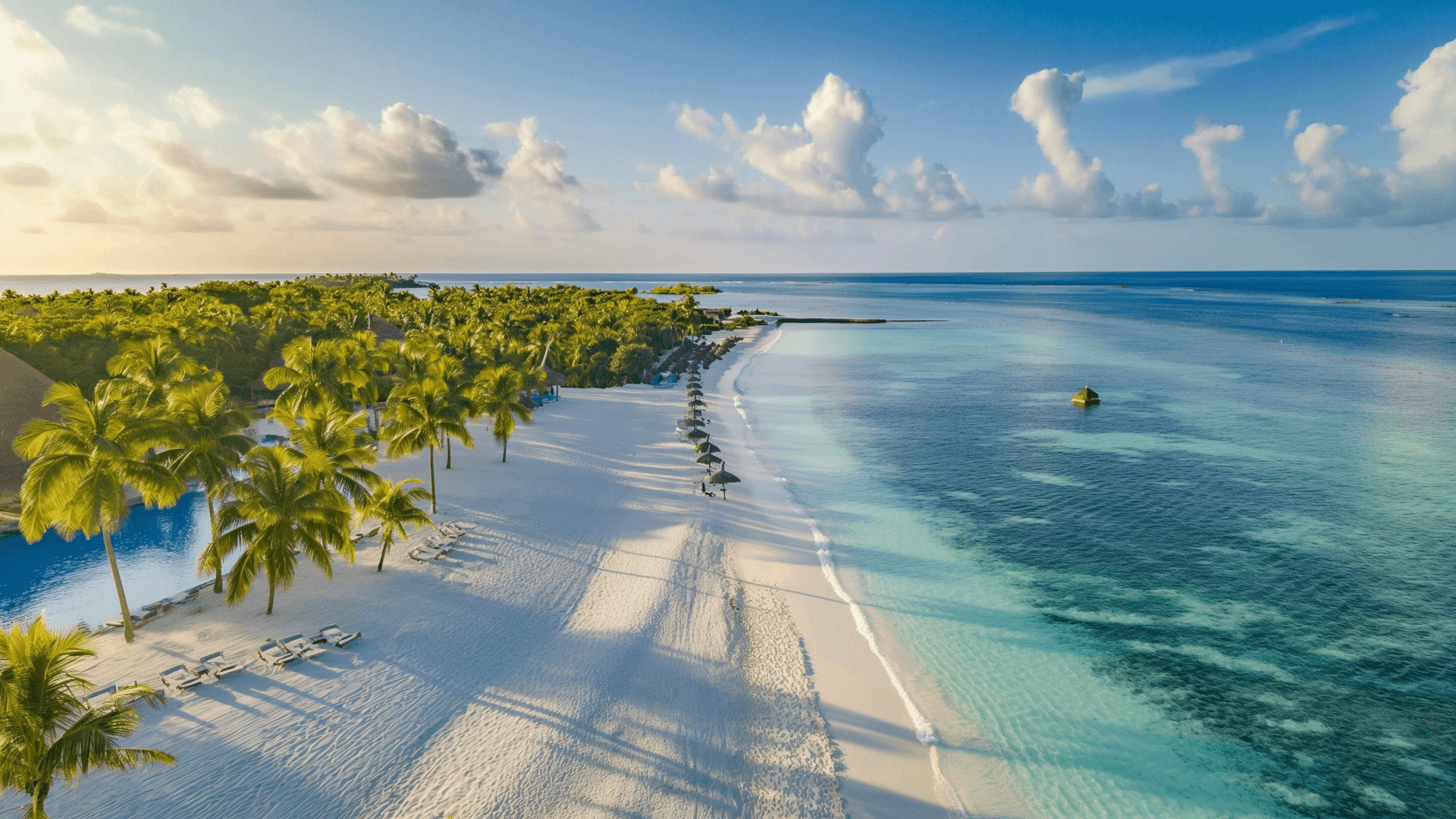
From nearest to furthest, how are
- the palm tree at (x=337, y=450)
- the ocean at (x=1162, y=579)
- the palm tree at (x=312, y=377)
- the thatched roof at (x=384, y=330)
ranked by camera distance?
the ocean at (x=1162, y=579)
the palm tree at (x=337, y=450)
the palm tree at (x=312, y=377)
the thatched roof at (x=384, y=330)

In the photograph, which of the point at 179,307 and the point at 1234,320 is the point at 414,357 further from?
the point at 1234,320

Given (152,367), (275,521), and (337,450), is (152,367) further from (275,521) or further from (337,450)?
(275,521)

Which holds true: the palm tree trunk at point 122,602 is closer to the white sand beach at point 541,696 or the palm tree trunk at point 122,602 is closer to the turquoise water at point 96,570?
the white sand beach at point 541,696

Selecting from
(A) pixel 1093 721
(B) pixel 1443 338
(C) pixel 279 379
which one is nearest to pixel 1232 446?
(A) pixel 1093 721

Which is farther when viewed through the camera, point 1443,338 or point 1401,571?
point 1443,338

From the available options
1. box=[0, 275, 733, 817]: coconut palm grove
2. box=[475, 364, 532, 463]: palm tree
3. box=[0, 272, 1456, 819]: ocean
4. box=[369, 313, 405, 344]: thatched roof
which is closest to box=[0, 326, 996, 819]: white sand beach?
box=[0, 275, 733, 817]: coconut palm grove

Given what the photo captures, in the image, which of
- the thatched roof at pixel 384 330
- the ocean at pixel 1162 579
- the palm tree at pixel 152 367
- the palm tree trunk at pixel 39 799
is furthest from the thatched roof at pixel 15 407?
the palm tree trunk at pixel 39 799

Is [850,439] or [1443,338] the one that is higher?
[1443,338]
